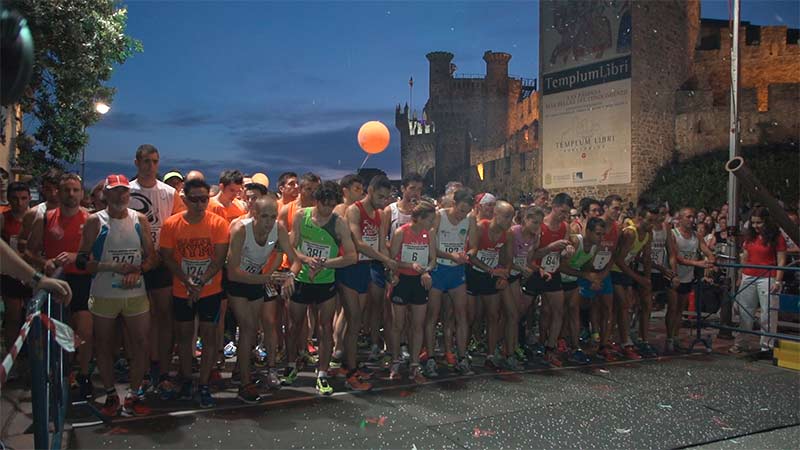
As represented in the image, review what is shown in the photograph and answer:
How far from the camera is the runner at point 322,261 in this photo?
18.1 ft

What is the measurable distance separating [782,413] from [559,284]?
2.47 metres

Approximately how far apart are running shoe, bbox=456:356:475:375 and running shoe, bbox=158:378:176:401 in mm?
2873

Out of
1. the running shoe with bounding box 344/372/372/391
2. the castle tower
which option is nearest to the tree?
the running shoe with bounding box 344/372/372/391

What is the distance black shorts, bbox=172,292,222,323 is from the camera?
196 inches

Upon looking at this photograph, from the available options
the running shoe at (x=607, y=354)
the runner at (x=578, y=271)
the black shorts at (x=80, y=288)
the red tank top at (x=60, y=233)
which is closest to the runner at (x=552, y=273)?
the runner at (x=578, y=271)

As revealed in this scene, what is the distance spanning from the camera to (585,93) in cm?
2638

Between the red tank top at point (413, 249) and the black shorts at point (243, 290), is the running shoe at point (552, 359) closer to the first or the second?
the red tank top at point (413, 249)

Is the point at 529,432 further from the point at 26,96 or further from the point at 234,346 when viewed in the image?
the point at 26,96

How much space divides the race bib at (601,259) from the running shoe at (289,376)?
3.77 metres

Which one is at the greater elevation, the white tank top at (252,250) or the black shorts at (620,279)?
the white tank top at (252,250)

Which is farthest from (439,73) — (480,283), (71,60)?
(480,283)

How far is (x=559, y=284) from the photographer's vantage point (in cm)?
688

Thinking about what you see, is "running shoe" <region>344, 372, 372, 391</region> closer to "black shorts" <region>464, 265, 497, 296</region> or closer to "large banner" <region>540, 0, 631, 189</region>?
"black shorts" <region>464, 265, 497, 296</region>

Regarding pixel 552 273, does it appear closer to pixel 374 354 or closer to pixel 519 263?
pixel 519 263
